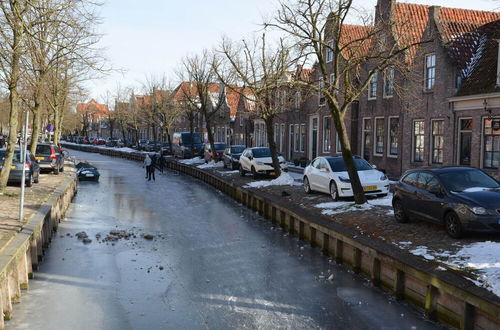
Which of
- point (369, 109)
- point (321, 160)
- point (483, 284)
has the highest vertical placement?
point (369, 109)

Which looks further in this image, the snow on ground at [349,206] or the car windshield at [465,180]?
the snow on ground at [349,206]

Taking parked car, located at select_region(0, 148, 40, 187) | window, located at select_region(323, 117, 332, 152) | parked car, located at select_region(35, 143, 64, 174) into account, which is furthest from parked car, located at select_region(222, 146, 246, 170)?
parked car, located at select_region(0, 148, 40, 187)

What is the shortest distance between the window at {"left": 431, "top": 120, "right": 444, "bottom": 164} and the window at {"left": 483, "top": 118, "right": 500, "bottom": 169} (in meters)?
2.92

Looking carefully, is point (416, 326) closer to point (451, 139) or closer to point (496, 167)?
point (496, 167)

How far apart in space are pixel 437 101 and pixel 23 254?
2004 centimetres

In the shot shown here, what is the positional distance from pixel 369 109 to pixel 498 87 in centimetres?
1039

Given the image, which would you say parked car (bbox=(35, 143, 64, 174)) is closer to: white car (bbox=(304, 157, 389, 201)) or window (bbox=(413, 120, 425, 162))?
A: white car (bbox=(304, 157, 389, 201))

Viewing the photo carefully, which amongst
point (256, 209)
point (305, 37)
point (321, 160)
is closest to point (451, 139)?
point (321, 160)

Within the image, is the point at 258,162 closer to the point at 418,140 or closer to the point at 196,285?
the point at 418,140

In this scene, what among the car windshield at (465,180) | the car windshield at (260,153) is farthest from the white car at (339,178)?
the car windshield at (260,153)

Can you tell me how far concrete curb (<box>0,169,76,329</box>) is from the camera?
9164mm

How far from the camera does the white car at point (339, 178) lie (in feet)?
57.2

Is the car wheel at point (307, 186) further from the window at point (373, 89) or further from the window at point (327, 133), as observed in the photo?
the window at point (327, 133)

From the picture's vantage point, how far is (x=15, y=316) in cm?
934
